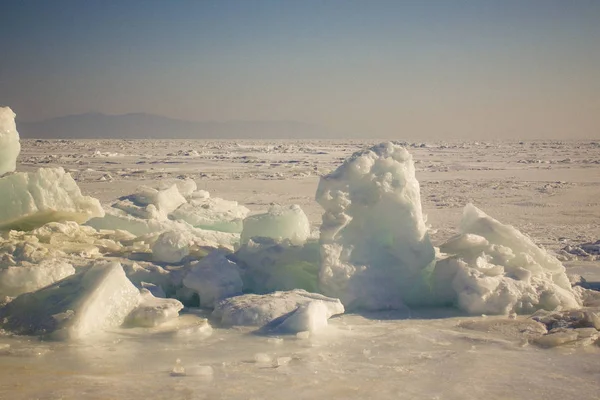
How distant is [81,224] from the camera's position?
777 centimetres

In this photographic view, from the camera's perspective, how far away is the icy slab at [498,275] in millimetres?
5191

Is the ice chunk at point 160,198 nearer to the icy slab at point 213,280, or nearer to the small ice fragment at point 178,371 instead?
the icy slab at point 213,280

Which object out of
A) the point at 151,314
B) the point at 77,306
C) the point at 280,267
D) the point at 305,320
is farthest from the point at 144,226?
the point at 305,320

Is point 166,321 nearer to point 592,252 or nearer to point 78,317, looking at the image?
point 78,317

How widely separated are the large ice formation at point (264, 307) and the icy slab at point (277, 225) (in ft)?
5.59

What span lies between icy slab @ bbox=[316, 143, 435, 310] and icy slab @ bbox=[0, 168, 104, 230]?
311cm

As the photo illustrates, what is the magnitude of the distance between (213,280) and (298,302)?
0.86 m

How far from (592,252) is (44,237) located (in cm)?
649

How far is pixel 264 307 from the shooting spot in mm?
4832

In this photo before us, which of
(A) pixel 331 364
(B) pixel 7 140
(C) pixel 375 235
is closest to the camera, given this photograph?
(A) pixel 331 364

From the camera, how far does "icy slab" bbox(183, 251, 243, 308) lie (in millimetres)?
5305

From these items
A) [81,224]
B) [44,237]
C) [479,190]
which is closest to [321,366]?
[44,237]

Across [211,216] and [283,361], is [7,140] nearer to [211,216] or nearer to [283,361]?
[211,216]

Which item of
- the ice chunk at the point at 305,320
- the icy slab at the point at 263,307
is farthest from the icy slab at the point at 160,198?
the ice chunk at the point at 305,320
